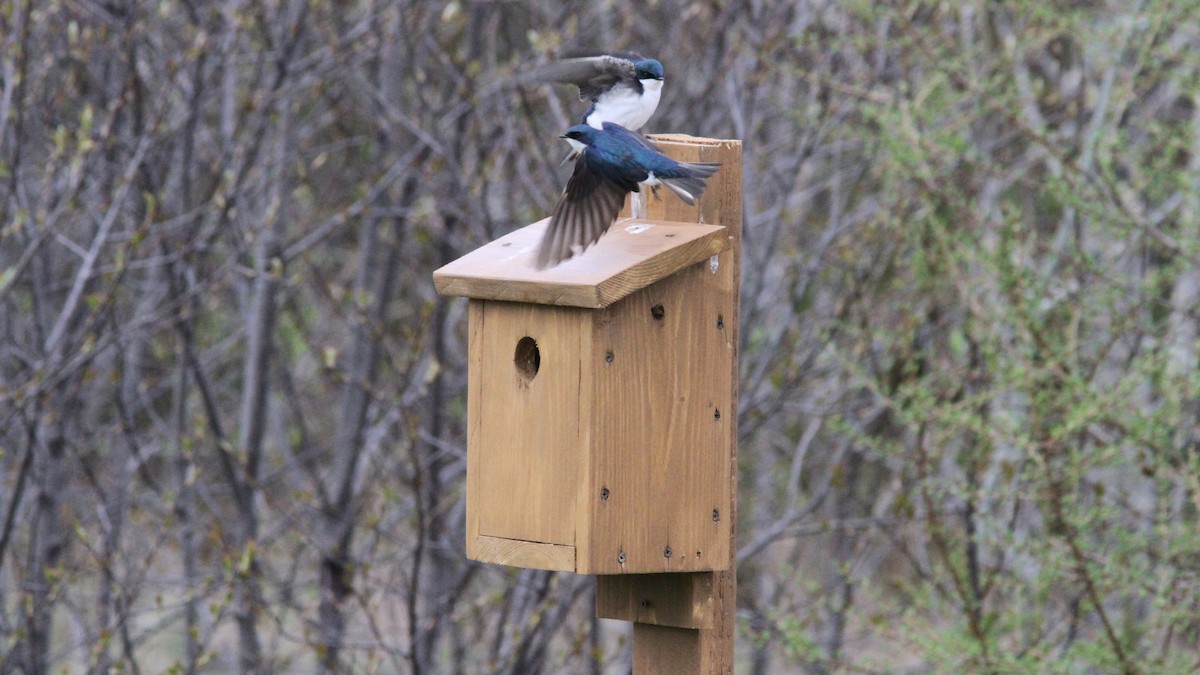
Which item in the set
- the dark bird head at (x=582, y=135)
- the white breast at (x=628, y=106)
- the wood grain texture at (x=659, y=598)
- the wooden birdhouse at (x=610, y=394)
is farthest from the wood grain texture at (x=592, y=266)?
the wood grain texture at (x=659, y=598)

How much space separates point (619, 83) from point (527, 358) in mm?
640

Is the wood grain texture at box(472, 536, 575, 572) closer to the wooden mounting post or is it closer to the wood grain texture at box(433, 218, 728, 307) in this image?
the wooden mounting post

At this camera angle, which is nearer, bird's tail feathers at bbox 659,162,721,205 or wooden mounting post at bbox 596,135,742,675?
bird's tail feathers at bbox 659,162,721,205

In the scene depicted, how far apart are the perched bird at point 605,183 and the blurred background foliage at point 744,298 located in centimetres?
132

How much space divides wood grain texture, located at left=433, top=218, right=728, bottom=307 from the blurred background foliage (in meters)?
1.19

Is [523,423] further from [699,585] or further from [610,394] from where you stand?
[699,585]

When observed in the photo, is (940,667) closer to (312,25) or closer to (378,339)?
(378,339)

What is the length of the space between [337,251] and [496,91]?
2.97 metres

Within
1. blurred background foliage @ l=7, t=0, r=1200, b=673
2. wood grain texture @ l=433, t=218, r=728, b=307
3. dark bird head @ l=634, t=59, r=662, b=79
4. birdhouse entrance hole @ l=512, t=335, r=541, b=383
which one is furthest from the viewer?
blurred background foliage @ l=7, t=0, r=1200, b=673

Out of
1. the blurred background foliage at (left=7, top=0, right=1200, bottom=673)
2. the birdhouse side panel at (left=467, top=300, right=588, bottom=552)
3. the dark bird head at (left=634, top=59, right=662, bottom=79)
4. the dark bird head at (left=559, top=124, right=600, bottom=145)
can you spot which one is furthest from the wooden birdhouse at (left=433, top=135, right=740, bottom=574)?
the blurred background foliage at (left=7, top=0, right=1200, bottom=673)

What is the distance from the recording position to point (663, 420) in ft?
7.55

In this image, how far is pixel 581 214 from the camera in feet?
7.29

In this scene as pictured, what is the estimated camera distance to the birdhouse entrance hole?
229 centimetres

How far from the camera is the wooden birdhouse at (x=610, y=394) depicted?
7.23 feet
